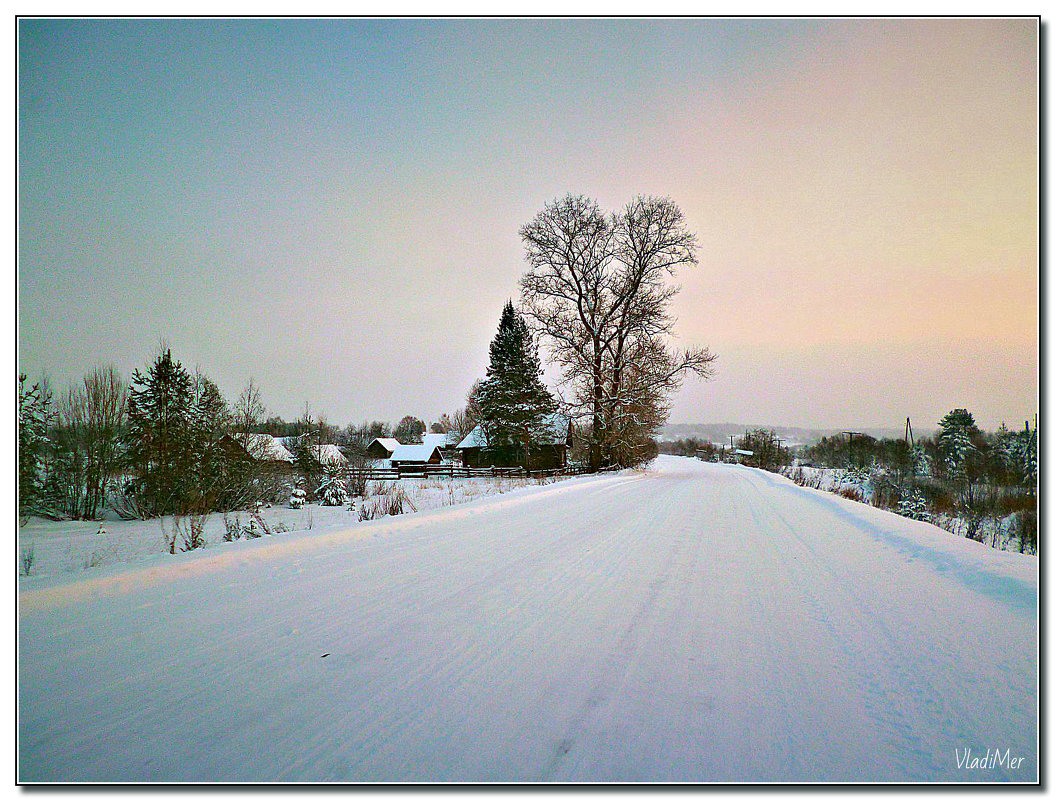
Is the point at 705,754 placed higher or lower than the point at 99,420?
lower

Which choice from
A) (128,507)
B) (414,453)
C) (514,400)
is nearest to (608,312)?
(514,400)

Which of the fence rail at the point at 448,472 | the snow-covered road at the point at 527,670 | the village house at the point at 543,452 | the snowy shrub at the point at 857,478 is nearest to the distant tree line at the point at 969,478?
the snow-covered road at the point at 527,670

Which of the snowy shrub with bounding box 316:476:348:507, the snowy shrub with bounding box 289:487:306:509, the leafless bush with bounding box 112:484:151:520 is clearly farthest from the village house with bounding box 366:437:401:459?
the leafless bush with bounding box 112:484:151:520

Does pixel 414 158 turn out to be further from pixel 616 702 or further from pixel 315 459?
pixel 616 702

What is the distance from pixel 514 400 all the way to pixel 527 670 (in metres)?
32.0

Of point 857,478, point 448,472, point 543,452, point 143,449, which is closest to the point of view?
point 143,449

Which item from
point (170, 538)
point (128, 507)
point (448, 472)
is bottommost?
point (448, 472)

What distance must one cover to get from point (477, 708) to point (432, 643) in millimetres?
833

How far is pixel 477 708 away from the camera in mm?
2184

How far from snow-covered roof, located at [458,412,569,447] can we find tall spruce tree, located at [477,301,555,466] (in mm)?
506

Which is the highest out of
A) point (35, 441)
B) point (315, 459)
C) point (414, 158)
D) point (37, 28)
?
point (414, 158)

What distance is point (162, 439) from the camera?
473 inches

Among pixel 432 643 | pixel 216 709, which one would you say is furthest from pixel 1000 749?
pixel 216 709

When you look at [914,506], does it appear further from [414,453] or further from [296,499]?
[414,453]
